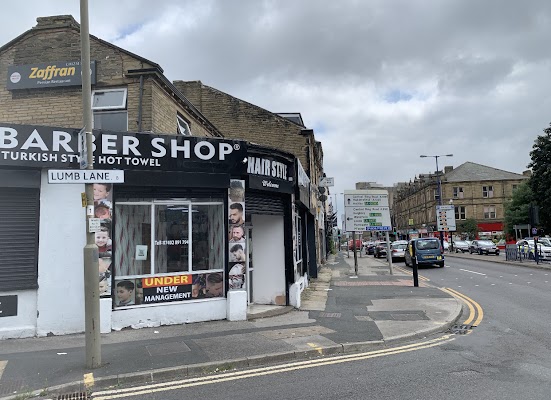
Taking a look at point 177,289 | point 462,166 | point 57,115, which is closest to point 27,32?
point 57,115

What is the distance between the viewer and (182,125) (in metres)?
14.7

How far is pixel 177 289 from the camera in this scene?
9.71 metres

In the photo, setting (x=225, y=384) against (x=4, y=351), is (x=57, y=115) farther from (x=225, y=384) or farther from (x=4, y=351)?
(x=225, y=384)

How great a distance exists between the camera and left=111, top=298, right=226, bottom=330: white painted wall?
9086 millimetres

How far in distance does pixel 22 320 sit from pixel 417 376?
7.40 m

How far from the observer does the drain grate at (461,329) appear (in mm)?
8931

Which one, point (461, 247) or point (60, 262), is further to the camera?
point (461, 247)

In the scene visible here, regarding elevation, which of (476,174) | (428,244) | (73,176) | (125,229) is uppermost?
(476,174)

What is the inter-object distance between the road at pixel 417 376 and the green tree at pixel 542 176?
40017 millimetres

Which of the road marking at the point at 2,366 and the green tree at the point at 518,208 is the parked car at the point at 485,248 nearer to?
the green tree at the point at 518,208

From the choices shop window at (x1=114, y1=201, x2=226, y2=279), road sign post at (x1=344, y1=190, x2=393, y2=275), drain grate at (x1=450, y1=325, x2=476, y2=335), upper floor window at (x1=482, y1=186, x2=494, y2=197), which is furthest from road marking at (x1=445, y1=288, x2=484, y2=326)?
upper floor window at (x1=482, y1=186, x2=494, y2=197)

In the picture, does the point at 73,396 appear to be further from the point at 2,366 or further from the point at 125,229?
the point at 125,229

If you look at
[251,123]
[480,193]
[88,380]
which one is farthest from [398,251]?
[480,193]

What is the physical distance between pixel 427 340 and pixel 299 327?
101 inches
